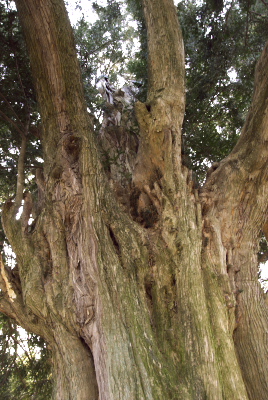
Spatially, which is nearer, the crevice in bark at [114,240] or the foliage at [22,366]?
the crevice in bark at [114,240]

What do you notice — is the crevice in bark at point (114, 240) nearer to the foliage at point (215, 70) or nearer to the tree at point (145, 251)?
the tree at point (145, 251)

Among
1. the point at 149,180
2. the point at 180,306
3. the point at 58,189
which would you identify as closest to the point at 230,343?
the point at 180,306

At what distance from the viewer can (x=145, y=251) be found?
11.3ft

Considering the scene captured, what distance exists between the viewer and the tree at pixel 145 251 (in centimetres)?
282

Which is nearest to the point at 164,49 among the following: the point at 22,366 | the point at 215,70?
the point at 215,70

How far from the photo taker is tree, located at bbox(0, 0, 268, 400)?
9.25 feet

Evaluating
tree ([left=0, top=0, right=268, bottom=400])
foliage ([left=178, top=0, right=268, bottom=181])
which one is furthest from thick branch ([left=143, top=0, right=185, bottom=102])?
foliage ([left=178, top=0, right=268, bottom=181])

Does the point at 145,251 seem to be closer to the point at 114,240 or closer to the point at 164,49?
the point at 114,240

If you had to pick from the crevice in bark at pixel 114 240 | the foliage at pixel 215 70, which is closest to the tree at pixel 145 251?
the crevice in bark at pixel 114 240

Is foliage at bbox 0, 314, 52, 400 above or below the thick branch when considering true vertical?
below

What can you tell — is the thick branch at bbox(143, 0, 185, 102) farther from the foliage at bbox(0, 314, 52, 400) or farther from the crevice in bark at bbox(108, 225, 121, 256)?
the foliage at bbox(0, 314, 52, 400)

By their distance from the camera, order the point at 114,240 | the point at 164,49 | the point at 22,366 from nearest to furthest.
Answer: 1. the point at 114,240
2. the point at 164,49
3. the point at 22,366

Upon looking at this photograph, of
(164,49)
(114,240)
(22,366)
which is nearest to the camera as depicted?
(114,240)

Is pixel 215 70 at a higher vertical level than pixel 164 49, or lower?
higher
